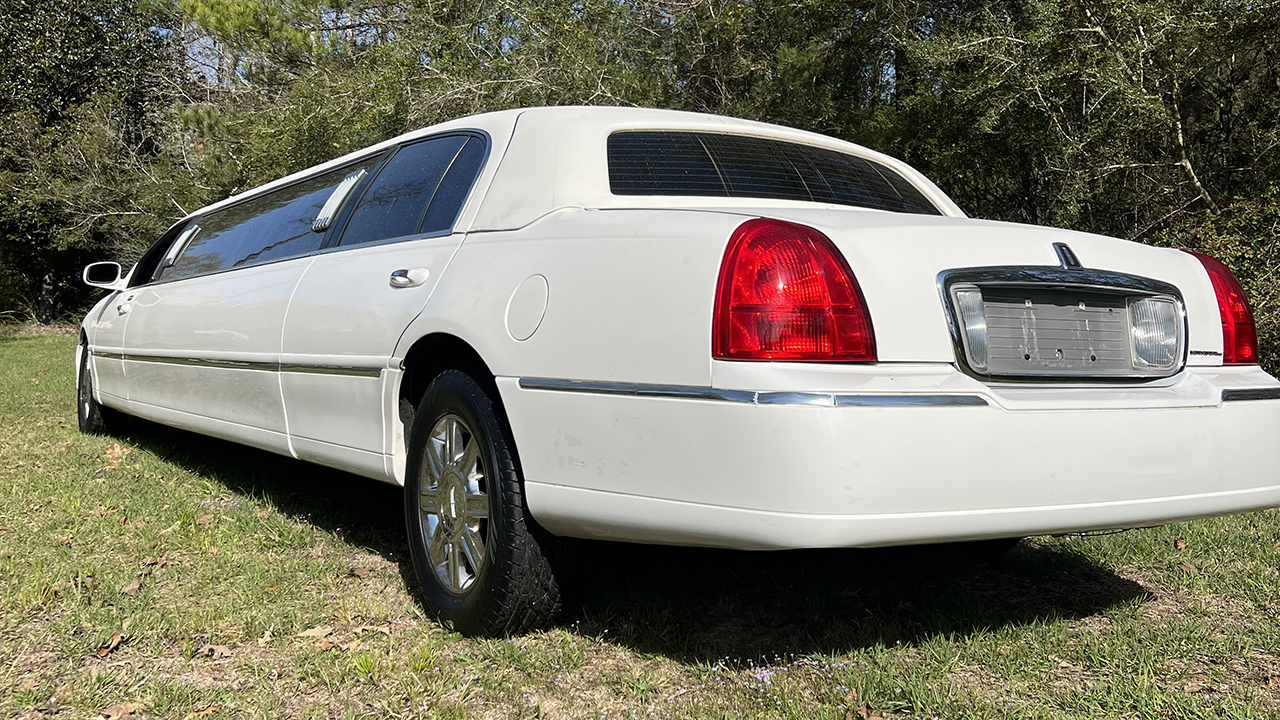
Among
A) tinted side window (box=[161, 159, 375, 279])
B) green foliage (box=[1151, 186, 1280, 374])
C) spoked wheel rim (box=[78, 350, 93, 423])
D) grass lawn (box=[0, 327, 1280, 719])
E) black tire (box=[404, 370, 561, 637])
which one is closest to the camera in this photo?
grass lawn (box=[0, 327, 1280, 719])

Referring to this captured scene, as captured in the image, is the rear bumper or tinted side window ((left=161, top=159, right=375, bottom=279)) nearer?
the rear bumper

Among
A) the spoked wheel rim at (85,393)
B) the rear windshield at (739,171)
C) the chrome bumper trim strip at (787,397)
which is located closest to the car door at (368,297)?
the rear windshield at (739,171)

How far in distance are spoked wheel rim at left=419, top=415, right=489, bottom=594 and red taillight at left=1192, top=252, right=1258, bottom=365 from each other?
2083 mm

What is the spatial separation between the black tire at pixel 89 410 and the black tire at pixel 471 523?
14.6ft

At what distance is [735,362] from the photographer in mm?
2193

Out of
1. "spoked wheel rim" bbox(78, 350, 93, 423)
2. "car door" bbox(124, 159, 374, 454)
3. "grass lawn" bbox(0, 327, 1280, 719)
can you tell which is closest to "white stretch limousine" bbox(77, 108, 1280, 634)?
"grass lawn" bbox(0, 327, 1280, 719)

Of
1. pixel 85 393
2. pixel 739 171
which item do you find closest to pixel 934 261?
pixel 739 171

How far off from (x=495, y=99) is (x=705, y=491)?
12.2m

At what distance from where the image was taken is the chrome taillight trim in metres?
2.30

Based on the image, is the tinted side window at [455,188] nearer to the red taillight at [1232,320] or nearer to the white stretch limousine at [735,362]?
the white stretch limousine at [735,362]

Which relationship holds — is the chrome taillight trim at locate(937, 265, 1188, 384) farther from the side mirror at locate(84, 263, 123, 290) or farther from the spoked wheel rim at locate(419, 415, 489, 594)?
the side mirror at locate(84, 263, 123, 290)

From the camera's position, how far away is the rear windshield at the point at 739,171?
302 centimetres

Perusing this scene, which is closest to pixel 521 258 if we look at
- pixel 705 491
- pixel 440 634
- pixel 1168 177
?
pixel 705 491

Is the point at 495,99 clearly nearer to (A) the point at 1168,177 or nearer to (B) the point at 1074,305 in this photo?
(A) the point at 1168,177
